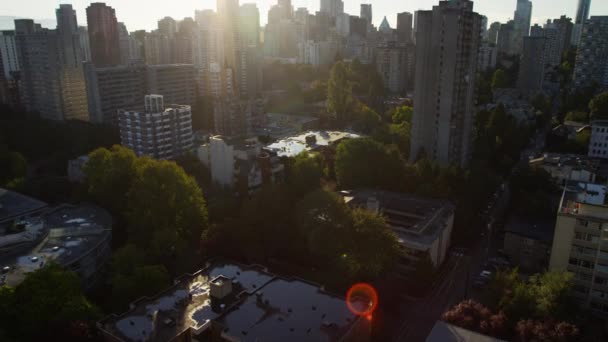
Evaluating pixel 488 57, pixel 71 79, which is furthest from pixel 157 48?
pixel 488 57

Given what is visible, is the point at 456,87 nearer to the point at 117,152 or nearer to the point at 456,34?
the point at 456,34

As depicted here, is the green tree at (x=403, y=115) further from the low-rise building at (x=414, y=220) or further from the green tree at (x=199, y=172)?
the green tree at (x=199, y=172)

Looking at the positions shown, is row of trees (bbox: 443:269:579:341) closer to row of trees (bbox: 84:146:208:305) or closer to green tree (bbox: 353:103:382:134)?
row of trees (bbox: 84:146:208:305)

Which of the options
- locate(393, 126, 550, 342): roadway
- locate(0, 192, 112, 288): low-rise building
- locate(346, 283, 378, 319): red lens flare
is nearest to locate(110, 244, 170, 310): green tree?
locate(0, 192, 112, 288): low-rise building

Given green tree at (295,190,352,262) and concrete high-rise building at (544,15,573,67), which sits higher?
concrete high-rise building at (544,15,573,67)

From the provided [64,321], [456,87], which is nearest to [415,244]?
[64,321]

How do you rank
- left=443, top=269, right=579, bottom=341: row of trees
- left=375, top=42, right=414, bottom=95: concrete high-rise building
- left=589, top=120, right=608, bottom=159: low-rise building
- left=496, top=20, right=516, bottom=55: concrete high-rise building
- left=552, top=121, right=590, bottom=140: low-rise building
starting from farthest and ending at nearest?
1. left=496, top=20, right=516, bottom=55: concrete high-rise building
2. left=375, top=42, right=414, bottom=95: concrete high-rise building
3. left=552, top=121, right=590, bottom=140: low-rise building
4. left=589, top=120, right=608, bottom=159: low-rise building
5. left=443, top=269, right=579, bottom=341: row of trees
